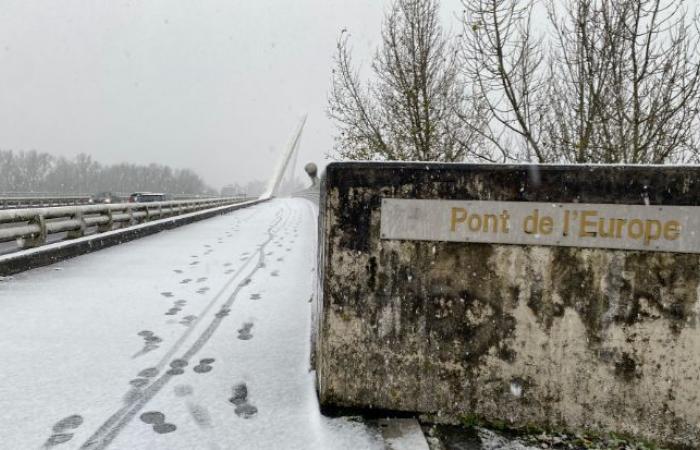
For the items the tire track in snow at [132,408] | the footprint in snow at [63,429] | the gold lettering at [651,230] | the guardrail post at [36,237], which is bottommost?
the footprint in snow at [63,429]

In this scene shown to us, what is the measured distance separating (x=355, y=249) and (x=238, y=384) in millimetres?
1278

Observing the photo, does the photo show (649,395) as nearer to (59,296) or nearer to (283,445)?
(283,445)

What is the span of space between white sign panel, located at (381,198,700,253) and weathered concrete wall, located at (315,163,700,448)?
0.04 m

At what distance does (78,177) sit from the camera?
474ft

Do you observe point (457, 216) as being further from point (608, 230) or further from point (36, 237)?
point (36, 237)

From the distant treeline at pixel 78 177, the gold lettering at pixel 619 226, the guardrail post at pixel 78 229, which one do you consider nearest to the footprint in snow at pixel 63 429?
the gold lettering at pixel 619 226

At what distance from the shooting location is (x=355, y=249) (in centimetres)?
247

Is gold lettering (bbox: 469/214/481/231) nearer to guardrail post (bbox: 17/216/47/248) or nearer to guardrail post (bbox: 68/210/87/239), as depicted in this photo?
guardrail post (bbox: 17/216/47/248)

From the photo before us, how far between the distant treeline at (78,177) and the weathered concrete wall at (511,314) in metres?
140

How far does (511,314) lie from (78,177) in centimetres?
16809

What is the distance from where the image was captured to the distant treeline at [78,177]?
130 metres

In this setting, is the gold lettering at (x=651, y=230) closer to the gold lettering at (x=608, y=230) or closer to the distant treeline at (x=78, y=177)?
the gold lettering at (x=608, y=230)

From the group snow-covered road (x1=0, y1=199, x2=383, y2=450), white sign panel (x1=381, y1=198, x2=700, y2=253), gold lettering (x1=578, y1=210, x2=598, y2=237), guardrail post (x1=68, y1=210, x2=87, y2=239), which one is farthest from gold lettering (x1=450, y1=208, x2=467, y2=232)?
guardrail post (x1=68, y1=210, x2=87, y2=239)

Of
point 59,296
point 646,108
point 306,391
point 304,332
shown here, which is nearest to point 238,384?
point 306,391
